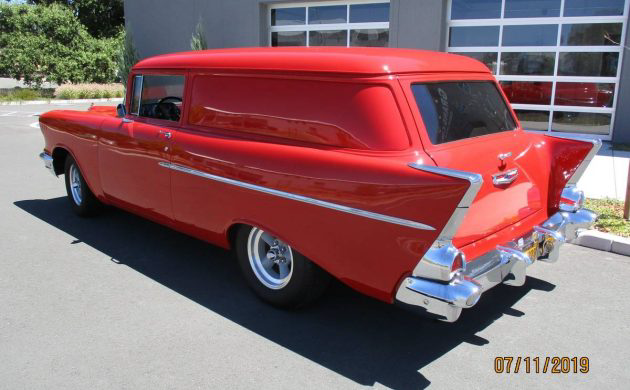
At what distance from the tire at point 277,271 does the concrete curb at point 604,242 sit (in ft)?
9.14

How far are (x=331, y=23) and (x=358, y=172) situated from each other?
11.6 meters

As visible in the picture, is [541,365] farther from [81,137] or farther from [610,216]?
[81,137]

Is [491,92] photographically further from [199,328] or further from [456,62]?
[199,328]

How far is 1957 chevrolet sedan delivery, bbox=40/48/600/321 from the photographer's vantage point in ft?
9.57

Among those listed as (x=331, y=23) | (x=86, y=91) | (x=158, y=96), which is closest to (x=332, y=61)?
(x=158, y=96)

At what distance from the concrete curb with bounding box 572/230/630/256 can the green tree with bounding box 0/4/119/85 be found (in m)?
25.0

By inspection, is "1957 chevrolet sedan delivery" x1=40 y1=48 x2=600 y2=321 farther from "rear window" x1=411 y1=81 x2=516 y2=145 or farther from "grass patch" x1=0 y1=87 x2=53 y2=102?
"grass patch" x1=0 y1=87 x2=53 y2=102

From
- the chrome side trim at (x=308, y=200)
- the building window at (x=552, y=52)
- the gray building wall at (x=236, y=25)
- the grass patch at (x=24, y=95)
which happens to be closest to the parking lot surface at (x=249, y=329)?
the chrome side trim at (x=308, y=200)

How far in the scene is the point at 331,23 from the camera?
13859 mm

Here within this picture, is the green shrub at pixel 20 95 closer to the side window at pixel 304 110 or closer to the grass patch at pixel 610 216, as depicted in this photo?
the side window at pixel 304 110

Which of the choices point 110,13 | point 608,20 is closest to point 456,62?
point 608,20

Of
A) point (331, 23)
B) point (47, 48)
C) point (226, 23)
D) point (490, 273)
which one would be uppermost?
point (226, 23)

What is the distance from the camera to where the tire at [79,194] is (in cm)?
575

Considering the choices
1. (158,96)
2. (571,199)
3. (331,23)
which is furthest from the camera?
(331,23)
